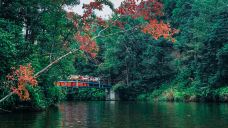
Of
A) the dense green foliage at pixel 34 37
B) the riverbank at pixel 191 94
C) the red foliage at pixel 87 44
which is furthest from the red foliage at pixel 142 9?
the riverbank at pixel 191 94

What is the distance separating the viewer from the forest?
1791cm

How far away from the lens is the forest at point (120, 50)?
58.7 ft

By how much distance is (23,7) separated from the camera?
75.8 ft

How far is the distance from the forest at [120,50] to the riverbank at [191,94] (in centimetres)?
11

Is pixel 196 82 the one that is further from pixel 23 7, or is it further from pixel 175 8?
pixel 23 7

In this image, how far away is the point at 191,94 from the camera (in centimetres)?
4522

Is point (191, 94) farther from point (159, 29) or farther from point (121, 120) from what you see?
point (159, 29)

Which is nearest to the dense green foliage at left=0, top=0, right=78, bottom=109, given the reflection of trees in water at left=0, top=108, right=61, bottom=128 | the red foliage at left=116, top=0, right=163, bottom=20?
the reflection of trees in water at left=0, top=108, right=61, bottom=128

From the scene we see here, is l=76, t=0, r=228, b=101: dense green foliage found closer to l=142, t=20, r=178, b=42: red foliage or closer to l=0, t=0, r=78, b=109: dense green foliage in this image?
l=0, t=0, r=78, b=109: dense green foliage

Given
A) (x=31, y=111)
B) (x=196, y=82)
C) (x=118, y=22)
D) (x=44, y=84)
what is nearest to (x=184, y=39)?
(x=196, y=82)

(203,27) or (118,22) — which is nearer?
(118,22)

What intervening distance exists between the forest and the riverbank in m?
0.11

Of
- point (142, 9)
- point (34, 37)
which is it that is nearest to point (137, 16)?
point (142, 9)

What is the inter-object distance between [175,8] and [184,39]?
8.82m
